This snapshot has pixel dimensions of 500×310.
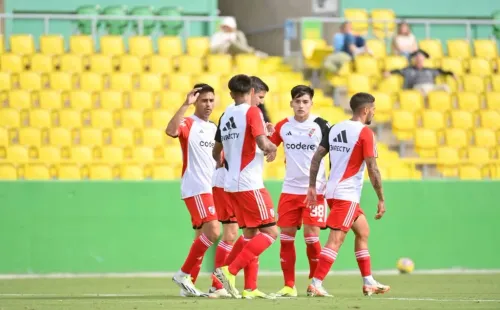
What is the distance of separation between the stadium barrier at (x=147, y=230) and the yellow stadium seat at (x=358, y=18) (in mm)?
6959

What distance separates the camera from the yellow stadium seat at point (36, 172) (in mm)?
18250

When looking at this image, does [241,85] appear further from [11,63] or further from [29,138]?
[11,63]

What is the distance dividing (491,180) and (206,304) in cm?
845

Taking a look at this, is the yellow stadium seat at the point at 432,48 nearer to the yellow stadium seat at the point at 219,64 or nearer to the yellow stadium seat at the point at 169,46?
the yellow stadium seat at the point at 219,64

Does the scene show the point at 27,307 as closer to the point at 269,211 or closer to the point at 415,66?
the point at 269,211

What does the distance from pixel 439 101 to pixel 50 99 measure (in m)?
6.75

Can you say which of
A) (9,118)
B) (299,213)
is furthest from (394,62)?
(299,213)

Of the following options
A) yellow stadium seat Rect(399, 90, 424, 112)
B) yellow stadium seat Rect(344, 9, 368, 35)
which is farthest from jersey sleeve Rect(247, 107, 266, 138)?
yellow stadium seat Rect(344, 9, 368, 35)

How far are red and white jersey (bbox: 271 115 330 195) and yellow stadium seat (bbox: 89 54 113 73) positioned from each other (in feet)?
28.4

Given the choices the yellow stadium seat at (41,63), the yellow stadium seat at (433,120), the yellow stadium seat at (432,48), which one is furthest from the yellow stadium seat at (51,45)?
the yellow stadium seat at (432,48)

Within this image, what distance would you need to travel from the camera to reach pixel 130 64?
69.7 feet

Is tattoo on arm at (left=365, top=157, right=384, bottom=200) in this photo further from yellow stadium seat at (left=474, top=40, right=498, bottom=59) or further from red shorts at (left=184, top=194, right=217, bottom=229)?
yellow stadium seat at (left=474, top=40, right=498, bottom=59)

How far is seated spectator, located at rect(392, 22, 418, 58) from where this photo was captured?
75.8 ft

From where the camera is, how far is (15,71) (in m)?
20.7
